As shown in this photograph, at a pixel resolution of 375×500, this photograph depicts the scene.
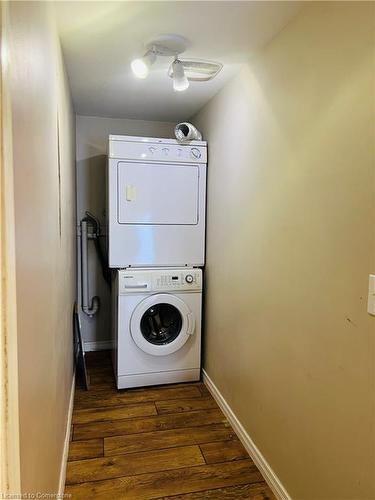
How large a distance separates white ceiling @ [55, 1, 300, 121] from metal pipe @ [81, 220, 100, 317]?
4.07 ft

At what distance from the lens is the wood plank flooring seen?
68.9 inches

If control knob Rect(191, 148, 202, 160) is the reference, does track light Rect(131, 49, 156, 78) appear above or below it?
above

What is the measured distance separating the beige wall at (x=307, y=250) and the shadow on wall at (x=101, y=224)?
1.54m

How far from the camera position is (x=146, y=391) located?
8.91 ft

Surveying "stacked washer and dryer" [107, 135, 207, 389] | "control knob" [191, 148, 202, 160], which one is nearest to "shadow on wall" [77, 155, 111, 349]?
"stacked washer and dryer" [107, 135, 207, 389]

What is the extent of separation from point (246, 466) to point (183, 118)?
280 cm

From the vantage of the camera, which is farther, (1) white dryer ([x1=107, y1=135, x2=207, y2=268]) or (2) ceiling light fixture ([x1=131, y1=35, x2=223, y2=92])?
(1) white dryer ([x1=107, y1=135, x2=207, y2=268])

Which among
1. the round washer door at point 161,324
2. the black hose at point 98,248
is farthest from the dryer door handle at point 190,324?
the black hose at point 98,248

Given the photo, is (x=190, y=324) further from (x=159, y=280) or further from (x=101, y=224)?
(x=101, y=224)

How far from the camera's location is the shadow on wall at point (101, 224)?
10.9 feet

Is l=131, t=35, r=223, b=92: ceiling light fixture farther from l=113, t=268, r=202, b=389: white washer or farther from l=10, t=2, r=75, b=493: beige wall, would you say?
l=113, t=268, r=202, b=389: white washer

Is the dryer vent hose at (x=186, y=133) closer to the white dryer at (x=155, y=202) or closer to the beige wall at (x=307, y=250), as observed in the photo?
the white dryer at (x=155, y=202)

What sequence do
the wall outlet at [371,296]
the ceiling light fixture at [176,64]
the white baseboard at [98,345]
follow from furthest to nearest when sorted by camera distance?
1. the white baseboard at [98,345]
2. the ceiling light fixture at [176,64]
3. the wall outlet at [371,296]

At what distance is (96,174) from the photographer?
335 centimetres
